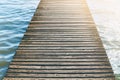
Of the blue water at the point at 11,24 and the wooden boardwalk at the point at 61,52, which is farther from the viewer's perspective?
the blue water at the point at 11,24

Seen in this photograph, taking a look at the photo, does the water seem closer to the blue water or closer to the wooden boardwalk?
the wooden boardwalk

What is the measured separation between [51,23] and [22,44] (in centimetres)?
152

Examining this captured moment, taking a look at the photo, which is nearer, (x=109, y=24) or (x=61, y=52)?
(x=61, y=52)

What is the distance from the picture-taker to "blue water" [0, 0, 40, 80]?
4.89 metres

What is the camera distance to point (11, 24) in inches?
266

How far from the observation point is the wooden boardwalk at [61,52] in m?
3.43

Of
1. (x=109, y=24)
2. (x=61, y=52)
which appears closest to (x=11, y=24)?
(x=109, y=24)

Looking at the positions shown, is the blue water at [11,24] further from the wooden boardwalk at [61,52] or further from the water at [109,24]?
the water at [109,24]

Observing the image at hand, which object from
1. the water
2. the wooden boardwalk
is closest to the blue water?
the wooden boardwalk

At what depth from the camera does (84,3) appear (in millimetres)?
7828

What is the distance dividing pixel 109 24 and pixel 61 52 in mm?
2984

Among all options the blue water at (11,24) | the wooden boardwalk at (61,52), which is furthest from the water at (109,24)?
the blue water at (11,24)

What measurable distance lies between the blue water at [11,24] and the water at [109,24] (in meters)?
1.86

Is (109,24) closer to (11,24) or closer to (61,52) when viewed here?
(11,24)
